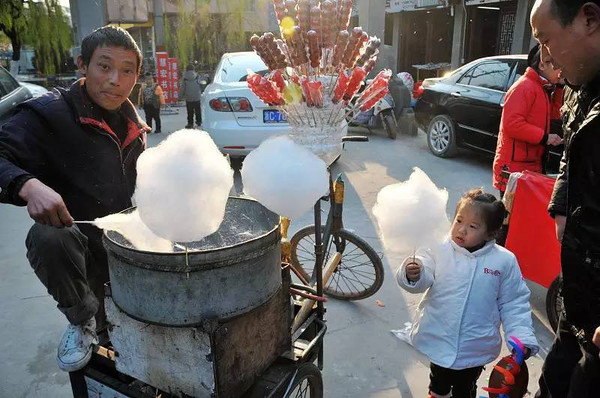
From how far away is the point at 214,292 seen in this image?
1.48m

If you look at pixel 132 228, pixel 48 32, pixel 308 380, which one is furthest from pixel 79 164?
pixel 48 32

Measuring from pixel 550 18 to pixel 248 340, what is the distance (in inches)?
55.5

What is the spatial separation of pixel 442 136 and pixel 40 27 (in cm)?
1752

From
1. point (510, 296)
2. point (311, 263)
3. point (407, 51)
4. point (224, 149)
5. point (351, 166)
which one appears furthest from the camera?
point (407, 51)

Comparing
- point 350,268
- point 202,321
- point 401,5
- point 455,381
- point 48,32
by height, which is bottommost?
point 350,268

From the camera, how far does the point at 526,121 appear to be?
3.32 meters

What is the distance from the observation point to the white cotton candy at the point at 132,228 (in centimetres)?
158

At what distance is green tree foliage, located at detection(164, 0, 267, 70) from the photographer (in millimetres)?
21812

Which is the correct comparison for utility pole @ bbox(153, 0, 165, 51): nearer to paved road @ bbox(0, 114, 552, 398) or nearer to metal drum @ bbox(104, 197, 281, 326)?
paved road @ bbox(0, 114, 552, 398)

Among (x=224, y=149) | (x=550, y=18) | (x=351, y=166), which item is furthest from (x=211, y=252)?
(x=351, y=166)

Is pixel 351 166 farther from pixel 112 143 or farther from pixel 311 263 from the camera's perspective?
pixel 112 143

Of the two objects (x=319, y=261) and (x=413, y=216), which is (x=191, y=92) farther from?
(x=413, y=216)

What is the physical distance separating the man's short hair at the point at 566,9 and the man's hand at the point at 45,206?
5.51 feet

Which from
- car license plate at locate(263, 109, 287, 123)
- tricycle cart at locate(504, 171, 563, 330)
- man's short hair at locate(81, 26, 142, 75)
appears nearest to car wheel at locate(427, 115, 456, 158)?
car license plate at locate(263, 109, 287, 123)
